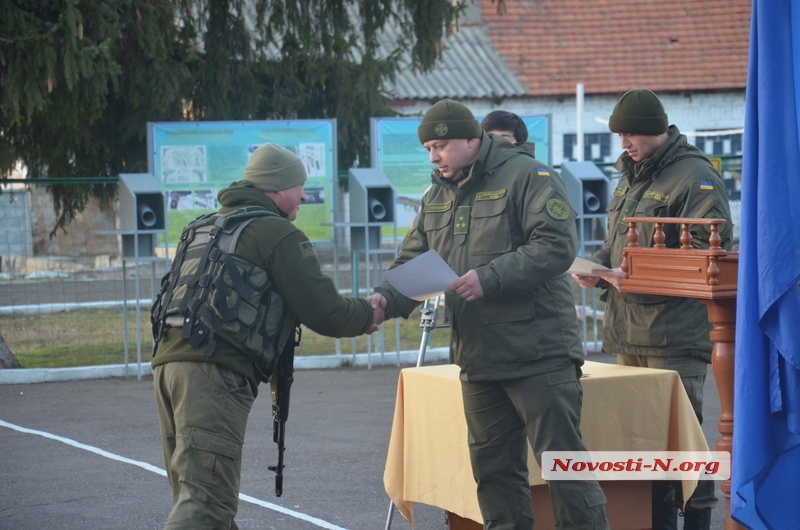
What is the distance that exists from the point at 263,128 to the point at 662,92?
17.9 meters

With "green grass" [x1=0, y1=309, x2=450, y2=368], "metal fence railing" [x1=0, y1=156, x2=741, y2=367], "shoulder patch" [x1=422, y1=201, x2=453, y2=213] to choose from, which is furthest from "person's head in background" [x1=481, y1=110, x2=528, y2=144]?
"green grass" [x1=0, y1=309, x2=450, y2=368]

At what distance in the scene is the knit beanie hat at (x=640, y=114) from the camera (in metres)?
4.99

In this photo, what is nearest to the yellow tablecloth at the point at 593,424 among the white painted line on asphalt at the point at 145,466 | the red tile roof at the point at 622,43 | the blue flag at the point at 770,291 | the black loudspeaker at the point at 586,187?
the white painted line on asphalt at the point at 145,466

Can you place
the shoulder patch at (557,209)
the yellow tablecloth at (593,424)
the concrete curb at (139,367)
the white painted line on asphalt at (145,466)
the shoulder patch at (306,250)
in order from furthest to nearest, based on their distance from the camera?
the concrete curb at (139,367), the white painted line on asphalt at (145,466), the yellow tablecloth at (593,424), the shoulder patch at (557,209), the shoulder patch at (306,250)

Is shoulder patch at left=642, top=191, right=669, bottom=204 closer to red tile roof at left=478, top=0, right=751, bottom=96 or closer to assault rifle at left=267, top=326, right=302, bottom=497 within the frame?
assault rifle at left=267, top=326, right=302, bottom=497

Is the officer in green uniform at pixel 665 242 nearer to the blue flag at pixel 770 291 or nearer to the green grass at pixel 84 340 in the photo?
the blue flag at pixel 770 291

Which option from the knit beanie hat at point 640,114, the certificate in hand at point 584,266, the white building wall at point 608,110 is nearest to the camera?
the certificate in hand at point 584,266

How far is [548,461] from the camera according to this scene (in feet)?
14.2

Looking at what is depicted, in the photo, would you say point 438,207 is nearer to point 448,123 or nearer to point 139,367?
point 448,123

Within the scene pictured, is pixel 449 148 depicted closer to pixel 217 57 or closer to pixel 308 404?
pixel 308 404

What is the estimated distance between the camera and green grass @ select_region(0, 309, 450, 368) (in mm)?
11883

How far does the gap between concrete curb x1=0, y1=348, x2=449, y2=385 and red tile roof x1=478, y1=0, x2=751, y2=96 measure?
1572cm

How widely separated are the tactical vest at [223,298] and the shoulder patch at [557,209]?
1086 mm

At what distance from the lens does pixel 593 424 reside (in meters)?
4.88
